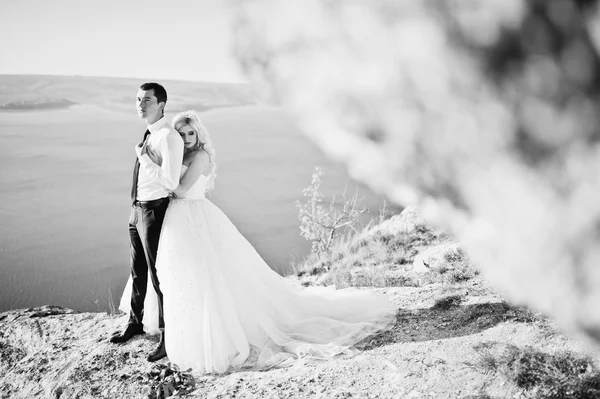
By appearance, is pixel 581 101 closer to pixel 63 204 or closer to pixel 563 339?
pixel 563 339

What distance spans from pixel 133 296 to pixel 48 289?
695cm

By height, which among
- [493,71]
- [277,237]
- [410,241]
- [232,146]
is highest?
[232,146]

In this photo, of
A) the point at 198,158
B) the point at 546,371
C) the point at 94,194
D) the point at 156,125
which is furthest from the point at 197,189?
the point at 94,194

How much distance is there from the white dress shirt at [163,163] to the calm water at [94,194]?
5.05 meters

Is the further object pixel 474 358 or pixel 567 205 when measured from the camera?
pixel 474 358

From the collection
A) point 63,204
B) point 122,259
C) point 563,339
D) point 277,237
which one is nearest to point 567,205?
point 563,339

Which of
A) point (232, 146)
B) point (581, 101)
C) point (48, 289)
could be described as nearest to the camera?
point (581, 101)

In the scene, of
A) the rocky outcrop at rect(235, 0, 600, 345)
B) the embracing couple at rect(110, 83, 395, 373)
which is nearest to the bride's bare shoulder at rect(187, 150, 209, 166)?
the embracing couple at rect(110, 83, 395, 373)

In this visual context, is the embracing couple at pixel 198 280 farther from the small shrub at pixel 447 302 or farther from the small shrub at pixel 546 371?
the small shrub at pixel 546 371


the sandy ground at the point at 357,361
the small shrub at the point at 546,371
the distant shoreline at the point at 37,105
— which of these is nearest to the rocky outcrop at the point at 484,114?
the small shrub at the point at 546,371

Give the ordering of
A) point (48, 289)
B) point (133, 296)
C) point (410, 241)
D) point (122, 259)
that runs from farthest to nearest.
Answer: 1. point (122, 259)
2. point (48, 289)
3. point (410, 241)
4. point (133, 296)

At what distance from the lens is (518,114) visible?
356mm

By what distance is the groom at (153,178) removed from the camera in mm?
2785

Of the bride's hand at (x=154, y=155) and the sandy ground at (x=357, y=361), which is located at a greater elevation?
the bride's hand at (x=154, y=155)
